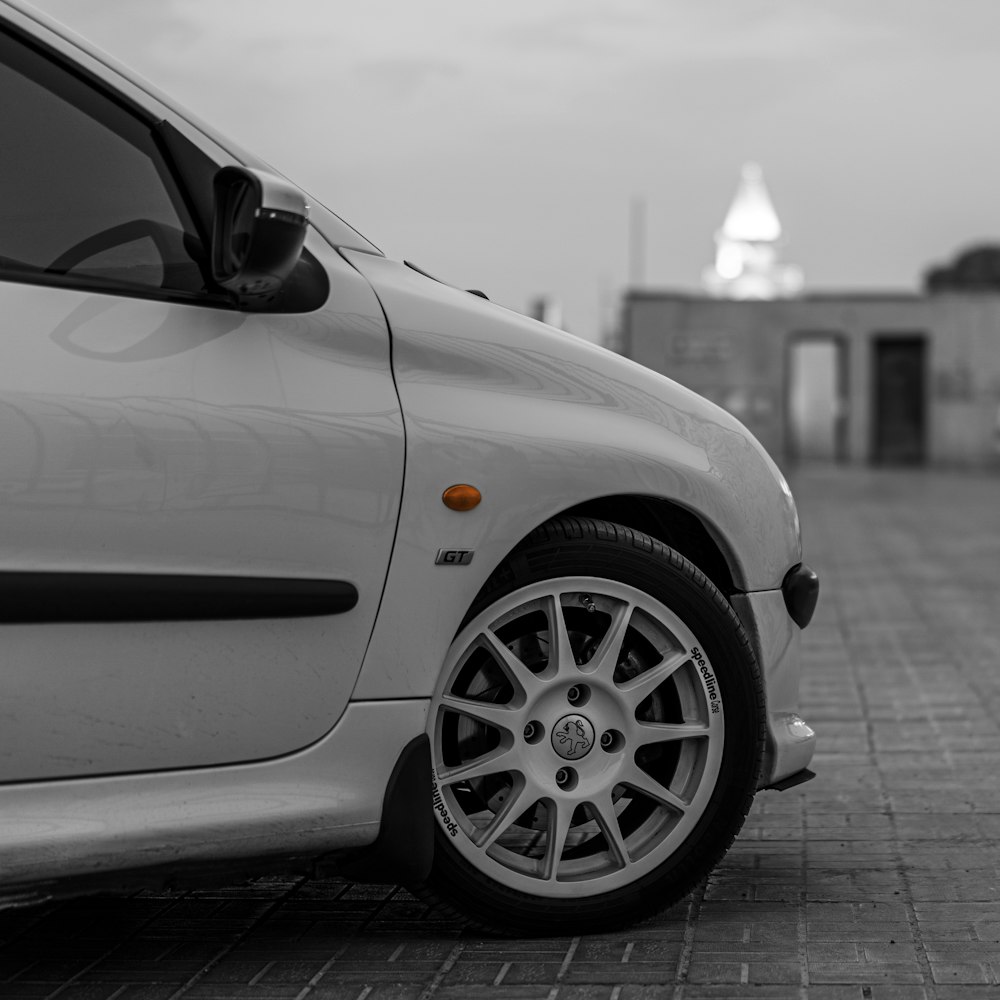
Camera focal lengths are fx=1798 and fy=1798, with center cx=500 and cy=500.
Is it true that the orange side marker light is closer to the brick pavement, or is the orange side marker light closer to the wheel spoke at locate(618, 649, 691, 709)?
the wheel spoke at locate(618, 649, 691, 709)

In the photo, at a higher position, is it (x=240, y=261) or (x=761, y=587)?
(x=240, y=261)

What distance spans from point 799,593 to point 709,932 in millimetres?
732

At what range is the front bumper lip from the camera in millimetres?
3795

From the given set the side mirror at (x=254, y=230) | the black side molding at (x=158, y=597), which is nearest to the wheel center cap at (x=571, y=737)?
the black side molding at (x=158, y=597)

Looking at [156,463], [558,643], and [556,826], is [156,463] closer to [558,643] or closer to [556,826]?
[558,643]

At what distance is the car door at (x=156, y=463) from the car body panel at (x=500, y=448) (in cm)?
6

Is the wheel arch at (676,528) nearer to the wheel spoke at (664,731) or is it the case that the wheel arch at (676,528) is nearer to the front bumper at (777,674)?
the front bumper at (777,674)

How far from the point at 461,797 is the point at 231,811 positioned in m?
0.64

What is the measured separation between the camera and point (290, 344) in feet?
10.4

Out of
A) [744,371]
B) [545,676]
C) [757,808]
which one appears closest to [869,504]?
[744,371]

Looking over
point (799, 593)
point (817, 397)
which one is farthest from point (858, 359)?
point (799, 593)

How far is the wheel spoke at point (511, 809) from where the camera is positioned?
3.39 metres

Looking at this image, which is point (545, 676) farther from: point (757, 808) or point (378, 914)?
point (757, 808)

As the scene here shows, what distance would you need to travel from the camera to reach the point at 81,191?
10.3 feet
